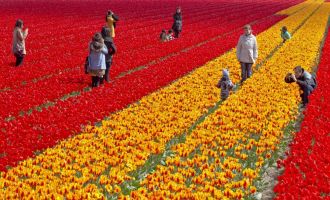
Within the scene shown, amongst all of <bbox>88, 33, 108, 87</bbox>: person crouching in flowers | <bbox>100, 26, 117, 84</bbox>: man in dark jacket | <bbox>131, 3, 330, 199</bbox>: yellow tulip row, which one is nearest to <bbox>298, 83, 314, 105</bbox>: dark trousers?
<bbox>131, 3, 330, 199</bbox>: yellow tulip row

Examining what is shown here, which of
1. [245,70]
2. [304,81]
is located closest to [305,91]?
[304,81]

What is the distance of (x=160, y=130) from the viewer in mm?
11484

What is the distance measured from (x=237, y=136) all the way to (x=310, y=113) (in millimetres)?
2571

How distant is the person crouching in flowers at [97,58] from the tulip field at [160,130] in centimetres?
48

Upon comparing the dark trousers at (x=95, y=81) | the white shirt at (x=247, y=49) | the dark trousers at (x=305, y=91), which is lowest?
the dark trousers at (x=95, y=81)

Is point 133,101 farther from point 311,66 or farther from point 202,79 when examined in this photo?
point 311,66

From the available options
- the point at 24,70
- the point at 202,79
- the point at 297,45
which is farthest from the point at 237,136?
the point at 297,45

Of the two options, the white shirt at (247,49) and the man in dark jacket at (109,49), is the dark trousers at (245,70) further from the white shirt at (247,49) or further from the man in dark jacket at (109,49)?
the man in dark jacket at (109,49)

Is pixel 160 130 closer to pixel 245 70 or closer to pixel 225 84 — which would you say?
pixel 225 84

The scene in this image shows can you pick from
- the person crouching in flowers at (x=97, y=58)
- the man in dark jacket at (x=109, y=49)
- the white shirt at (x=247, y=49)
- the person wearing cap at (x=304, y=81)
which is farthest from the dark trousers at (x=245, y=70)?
the person crouching in flowers at (x=97, y=58)

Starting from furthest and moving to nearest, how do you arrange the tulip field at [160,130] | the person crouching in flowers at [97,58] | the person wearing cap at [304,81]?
the person crouching in flowers at [97,58] → the person wearing cap at [304,81] → the tulip field at [160,130]

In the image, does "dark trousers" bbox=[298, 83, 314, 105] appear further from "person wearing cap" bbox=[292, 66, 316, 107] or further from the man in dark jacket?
the man in dark jacket

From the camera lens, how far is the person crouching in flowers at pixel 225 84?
46.5ft

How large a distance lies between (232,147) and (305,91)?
4.49 metres
